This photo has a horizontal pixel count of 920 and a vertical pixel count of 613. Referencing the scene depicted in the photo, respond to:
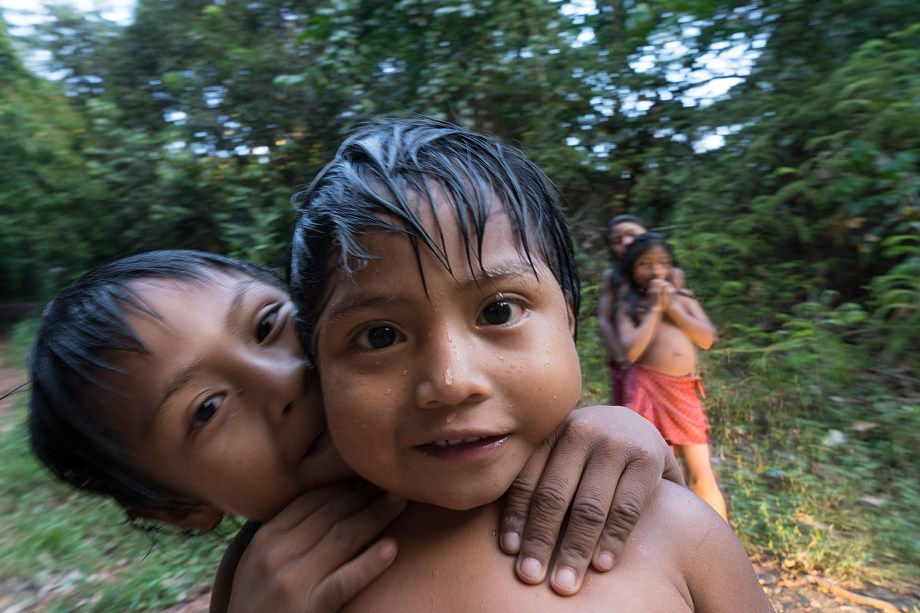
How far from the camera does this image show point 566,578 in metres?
0.94

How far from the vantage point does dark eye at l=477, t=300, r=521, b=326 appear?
93 cm

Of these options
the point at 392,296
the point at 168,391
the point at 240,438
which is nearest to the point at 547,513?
the point at 392,296

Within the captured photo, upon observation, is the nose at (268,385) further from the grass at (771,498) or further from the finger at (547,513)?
the grass at (771,498)

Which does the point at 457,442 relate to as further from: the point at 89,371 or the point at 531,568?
the point at 89,371

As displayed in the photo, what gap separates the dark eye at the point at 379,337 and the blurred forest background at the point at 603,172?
3.02 meters

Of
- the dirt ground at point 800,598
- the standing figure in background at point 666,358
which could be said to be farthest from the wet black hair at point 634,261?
the dirt ground at point 800,598

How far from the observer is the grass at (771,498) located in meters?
3.13

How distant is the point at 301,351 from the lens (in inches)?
46.8

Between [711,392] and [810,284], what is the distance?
1.29 meters

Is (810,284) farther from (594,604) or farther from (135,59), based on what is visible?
(135,59)

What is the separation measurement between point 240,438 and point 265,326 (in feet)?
0.77

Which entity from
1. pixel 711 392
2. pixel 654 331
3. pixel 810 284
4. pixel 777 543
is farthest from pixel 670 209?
pixel 777 543

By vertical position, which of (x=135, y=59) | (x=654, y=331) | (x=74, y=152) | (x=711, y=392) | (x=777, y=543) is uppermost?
(x=135, y=59)

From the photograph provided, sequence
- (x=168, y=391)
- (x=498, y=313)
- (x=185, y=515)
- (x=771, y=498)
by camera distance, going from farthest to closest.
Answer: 1. (x=771, y=498)
2. (x=185, y=515)
3. (x=168, y=391)
4. (x=498, y=313)
